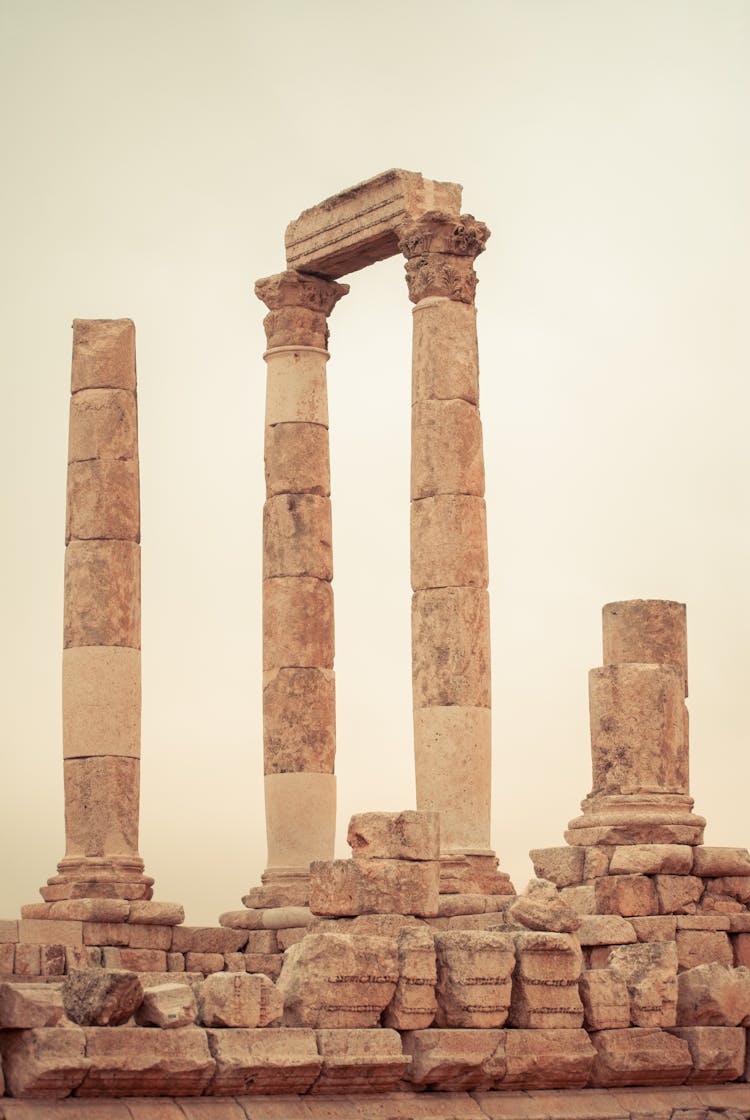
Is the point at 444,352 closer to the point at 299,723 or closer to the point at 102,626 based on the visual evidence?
the point at 299,723

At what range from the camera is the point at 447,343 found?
32.0m

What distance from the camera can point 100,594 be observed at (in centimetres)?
3056

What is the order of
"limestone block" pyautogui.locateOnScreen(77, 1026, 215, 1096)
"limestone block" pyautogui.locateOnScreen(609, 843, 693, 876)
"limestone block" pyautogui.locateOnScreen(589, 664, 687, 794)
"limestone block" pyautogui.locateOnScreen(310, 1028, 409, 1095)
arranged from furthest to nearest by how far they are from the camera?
"limestone block" pyautogui.locateOnScreen(589, 664, 687, 794) → "limestone block" pyautogui.locateOnScreen(609, 843, 693, 876) → "limestone block" pyautogui.locateOnScreen(310, 1028, 409, 1095) → "limestone block" pyautogui.locateOnScreen(77, 1026, 215, 1096)

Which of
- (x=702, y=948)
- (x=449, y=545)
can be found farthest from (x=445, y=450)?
(x=702, y=948)

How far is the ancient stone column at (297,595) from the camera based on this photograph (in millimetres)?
33375

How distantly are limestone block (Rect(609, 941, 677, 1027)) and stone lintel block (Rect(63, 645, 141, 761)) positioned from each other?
9.24 m

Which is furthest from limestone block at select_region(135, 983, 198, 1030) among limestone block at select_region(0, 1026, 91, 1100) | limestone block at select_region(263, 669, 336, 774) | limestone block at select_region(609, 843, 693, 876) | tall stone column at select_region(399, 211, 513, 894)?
limestone block at select_region(263, 669, 336, 774)

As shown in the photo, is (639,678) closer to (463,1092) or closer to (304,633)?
(463,1092)

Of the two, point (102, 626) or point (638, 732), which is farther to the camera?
point (102, 626)

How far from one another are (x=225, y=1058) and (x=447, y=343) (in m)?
14.3

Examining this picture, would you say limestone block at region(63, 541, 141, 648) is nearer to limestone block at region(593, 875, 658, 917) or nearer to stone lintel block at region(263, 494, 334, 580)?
stone lintel block at region(263, 494, 334, 580)

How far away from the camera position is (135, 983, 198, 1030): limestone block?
767 inches

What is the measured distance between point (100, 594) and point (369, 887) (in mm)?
8688

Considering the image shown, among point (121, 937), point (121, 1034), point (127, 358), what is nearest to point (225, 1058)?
point (121, 1034)
